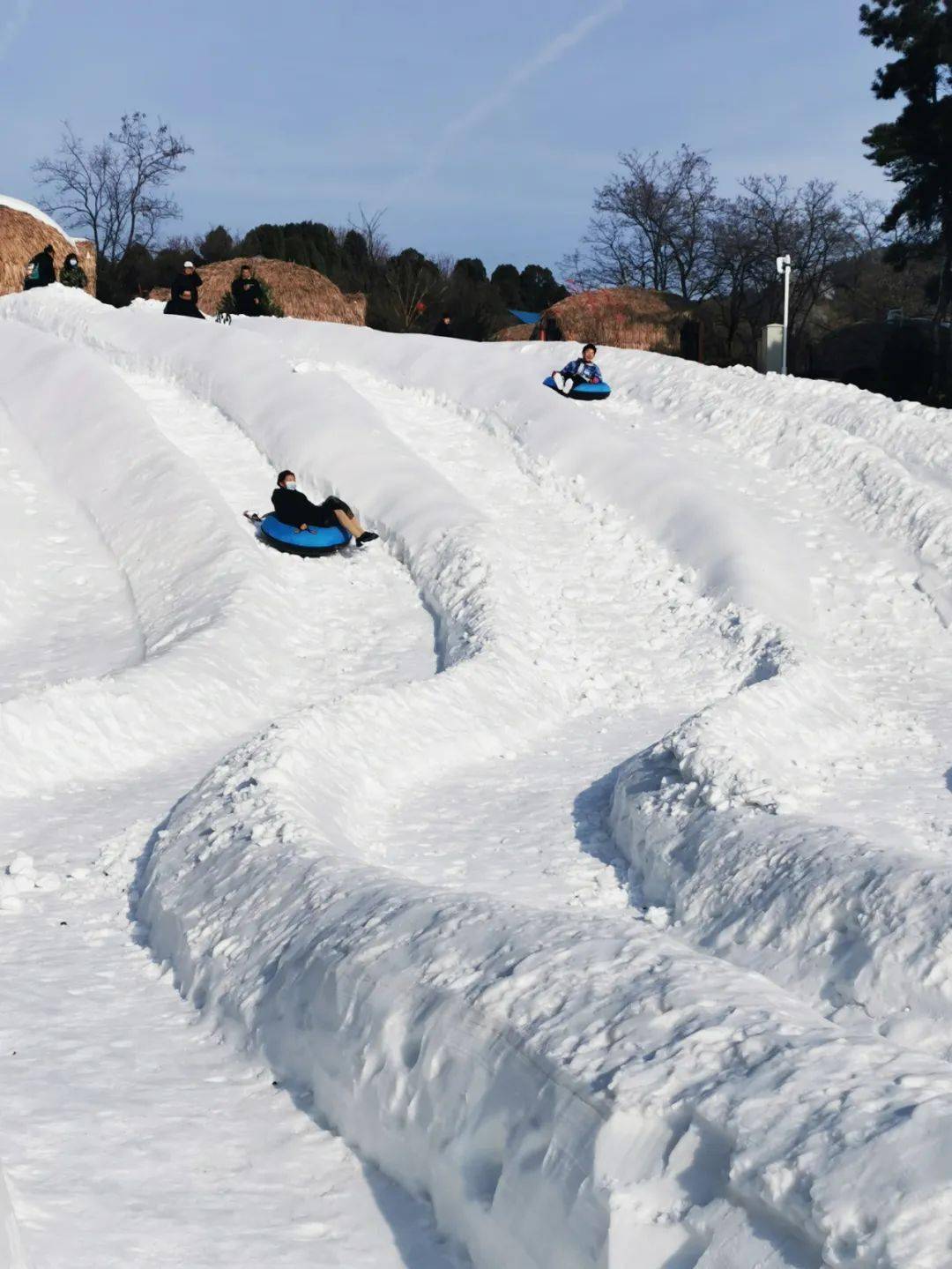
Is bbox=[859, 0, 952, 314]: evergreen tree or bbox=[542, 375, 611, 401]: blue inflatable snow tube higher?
bbox=[859, 0, 952, 314]: evergreen tree

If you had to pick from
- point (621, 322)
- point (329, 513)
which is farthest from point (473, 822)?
point (621, 322)

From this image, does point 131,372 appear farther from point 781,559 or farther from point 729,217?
point 729,217

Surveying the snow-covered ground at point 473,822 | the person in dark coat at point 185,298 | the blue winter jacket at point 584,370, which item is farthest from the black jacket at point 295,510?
the person in dark coat at point 185,298

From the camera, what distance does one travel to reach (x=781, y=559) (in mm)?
14117

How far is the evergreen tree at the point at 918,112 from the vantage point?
28.3 metres

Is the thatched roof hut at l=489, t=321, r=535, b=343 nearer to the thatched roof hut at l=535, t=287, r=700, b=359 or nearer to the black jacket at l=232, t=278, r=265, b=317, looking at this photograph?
the thatched roof hut at l=535, t=287, r=700, b=359

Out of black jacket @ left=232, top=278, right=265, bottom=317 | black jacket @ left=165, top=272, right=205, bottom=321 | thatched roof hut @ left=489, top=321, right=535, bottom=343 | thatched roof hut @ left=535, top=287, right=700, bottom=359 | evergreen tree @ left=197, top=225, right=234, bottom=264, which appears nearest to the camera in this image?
black jacket @ left=165, top=272, right=205, bottom=321

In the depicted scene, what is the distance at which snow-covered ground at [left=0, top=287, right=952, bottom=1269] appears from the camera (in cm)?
406

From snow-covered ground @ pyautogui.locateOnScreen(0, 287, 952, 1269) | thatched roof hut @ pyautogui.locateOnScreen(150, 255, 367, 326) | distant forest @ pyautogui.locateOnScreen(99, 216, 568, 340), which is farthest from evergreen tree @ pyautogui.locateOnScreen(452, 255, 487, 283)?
snow-covered ground @ pyautogui.locateOnScreen(0, 287, 952, 1269)

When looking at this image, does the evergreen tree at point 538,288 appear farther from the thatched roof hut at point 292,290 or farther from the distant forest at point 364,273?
the thatched roof hut at point 292,290

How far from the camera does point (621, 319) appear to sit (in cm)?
2916

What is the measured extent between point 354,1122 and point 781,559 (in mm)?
10186

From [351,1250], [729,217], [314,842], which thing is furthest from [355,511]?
[729,217]

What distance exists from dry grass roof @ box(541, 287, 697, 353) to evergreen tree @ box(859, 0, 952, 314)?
207 inches
